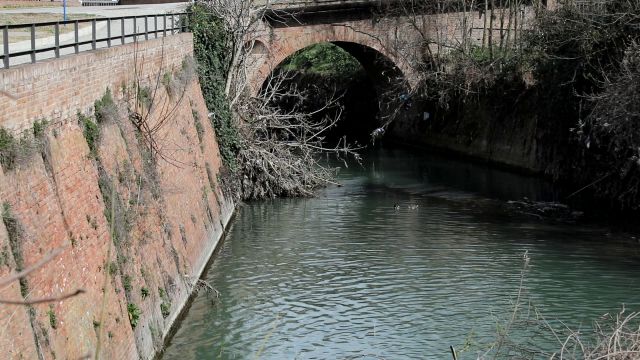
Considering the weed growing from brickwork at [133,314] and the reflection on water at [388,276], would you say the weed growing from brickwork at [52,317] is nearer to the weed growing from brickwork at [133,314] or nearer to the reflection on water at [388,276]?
the reflection on water at [388,276]

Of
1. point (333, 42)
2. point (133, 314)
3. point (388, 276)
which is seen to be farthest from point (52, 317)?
point (333, 42)

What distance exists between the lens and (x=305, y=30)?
36594 millimetres

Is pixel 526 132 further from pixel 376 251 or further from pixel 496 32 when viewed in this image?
pixel 376 251

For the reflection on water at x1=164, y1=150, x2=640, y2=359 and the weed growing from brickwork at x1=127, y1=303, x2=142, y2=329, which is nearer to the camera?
the weed growing from brickwork at x1=127, y1=303, x2=142, y2=329

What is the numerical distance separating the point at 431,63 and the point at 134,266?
26634 millimetres

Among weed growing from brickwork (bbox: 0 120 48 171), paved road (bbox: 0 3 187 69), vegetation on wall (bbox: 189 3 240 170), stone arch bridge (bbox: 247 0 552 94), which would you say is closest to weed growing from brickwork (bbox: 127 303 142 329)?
weed growing from brickwork (bbox: 0 120 48 171)

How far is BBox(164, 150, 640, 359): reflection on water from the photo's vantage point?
1558 cm

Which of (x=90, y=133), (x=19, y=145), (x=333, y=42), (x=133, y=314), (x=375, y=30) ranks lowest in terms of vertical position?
(x=133, y=314)

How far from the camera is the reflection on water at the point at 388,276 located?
1558cm

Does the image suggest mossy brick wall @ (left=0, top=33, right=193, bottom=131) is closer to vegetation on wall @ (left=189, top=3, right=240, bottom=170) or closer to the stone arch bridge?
vegetation on wall @ (left=189, top=3, right=240, bottom=170)

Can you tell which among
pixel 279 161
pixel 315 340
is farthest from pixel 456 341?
pixel 279 161

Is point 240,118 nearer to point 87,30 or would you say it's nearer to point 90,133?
point 87,30

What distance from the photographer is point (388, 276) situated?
1948cm

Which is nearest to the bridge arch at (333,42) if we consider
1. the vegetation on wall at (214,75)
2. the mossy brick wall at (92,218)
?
the vegetation on wall at (214,75)
